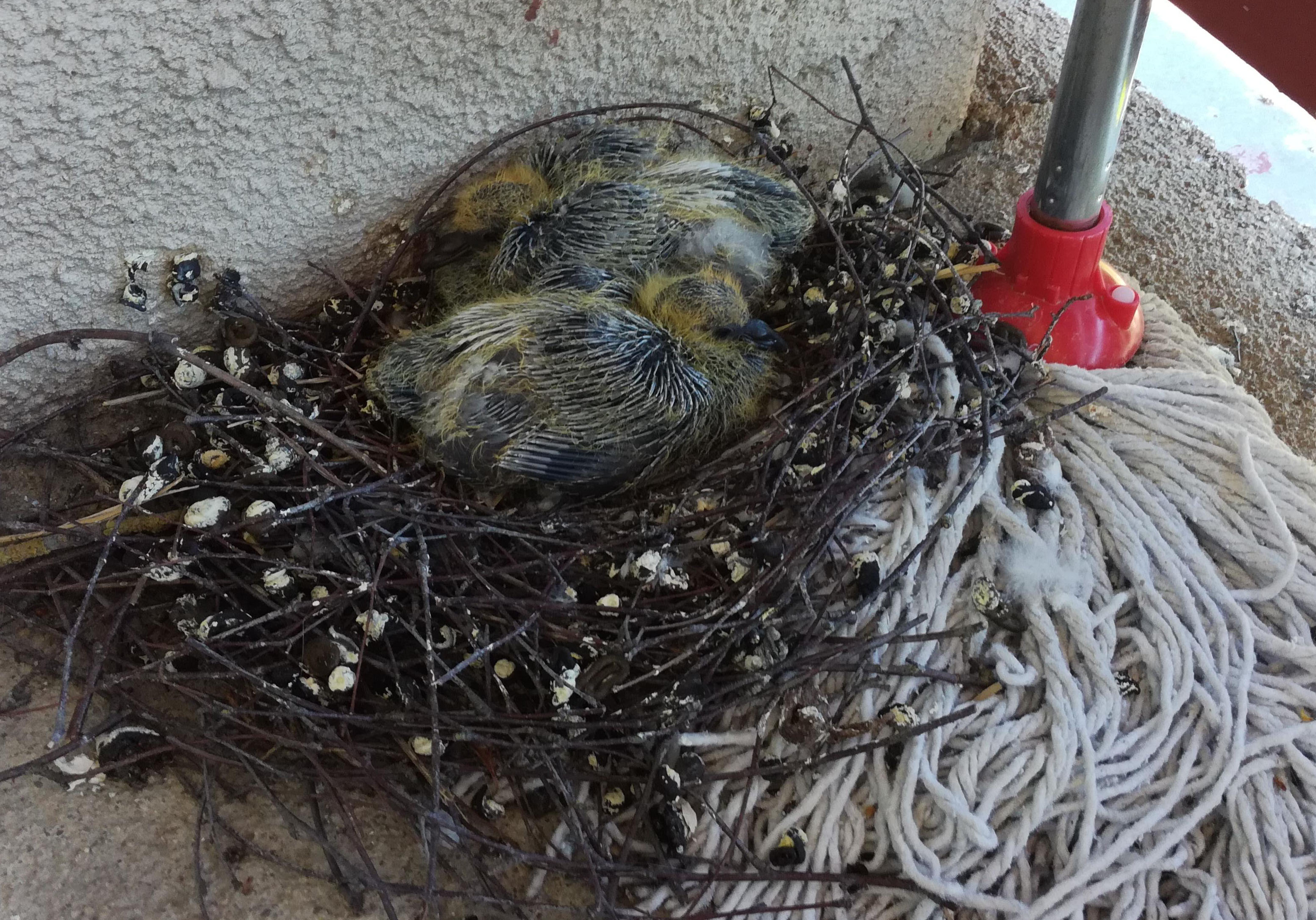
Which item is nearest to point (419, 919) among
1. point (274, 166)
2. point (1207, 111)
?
point (274, 166)

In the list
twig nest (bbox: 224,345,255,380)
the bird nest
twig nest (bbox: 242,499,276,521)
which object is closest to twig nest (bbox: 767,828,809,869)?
the bird nest

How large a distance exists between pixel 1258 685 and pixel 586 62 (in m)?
1.13

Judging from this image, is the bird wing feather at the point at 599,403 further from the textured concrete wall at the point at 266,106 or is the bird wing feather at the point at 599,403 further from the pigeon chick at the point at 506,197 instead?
the textured concrete wall at the point at 266,106

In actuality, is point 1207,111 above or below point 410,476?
above

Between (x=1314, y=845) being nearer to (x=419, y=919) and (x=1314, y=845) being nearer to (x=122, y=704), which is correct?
(x=419, y=919)

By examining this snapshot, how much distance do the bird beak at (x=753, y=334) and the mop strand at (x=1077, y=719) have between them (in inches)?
10.0

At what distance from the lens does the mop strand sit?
0.97 metres

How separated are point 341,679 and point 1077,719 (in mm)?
758

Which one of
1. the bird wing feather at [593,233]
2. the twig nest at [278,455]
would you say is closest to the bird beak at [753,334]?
the bird wing feather at [593,233]

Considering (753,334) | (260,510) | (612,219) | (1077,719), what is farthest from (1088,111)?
(260,510)

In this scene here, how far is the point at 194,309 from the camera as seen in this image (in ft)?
4.06

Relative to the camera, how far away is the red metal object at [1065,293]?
4.22 ft

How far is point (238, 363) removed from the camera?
1205 millimetres

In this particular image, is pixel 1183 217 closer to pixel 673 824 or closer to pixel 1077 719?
pixel 1077 719
